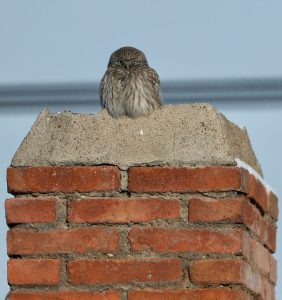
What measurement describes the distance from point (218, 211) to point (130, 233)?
0.87ft

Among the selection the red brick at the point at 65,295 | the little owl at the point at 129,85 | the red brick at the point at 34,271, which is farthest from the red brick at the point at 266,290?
the little owl at the point at 129,85

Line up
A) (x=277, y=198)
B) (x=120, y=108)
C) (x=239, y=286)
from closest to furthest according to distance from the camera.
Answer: (x=239, y=286) < (x=277, y=198) < (x=120, y=108)

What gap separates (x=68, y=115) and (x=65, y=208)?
0.33 meters

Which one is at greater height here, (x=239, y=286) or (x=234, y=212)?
(x=234, y=212)

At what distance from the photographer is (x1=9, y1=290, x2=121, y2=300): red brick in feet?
10.2

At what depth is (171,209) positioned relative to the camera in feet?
10.3

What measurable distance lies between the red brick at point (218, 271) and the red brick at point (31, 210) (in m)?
0.46

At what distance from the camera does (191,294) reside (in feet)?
10.1

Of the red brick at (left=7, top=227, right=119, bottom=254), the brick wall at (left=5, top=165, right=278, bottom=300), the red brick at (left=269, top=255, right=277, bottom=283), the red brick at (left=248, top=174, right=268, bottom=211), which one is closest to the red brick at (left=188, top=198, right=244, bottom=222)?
the brick wall at (left=5, top=165, right=278, bottom=300)

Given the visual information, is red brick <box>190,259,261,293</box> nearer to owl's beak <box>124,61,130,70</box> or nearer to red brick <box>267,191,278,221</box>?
red brick <box>267,191,278,221</box>

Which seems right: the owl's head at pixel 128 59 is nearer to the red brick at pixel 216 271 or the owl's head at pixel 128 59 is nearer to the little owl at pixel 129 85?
the little owl at pixel 129 85

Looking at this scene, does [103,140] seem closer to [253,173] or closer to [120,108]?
[253,173]

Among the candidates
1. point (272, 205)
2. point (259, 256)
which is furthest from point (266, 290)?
point (272, 205)

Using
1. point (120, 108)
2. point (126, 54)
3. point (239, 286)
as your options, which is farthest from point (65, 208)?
point (126, 54)
